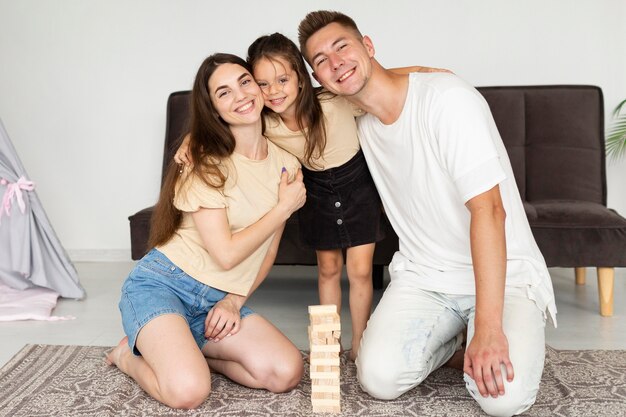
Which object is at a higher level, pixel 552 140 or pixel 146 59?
pixel 146 59

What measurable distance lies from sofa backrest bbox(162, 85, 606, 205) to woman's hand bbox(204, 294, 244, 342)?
142 cm

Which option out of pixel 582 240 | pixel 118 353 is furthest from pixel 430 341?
pixel 582 240

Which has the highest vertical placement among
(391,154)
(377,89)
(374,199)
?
(377,89)

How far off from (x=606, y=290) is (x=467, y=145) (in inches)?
54.5

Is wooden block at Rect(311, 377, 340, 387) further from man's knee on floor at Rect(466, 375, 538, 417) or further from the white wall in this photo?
the white wall

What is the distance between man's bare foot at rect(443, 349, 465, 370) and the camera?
238cm

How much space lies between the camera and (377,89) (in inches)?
88.1

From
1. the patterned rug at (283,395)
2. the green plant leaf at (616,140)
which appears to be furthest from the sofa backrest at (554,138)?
the patterned rug at (283,395)

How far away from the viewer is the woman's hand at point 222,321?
2.24 m

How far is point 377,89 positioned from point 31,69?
2660 millimetres

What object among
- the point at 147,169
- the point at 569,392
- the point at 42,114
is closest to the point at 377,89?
the point at 569,392

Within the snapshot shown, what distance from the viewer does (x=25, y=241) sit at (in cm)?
339

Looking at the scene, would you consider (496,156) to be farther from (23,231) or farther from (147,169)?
(147,169)

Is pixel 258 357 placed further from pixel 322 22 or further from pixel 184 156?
pixel 322 22
